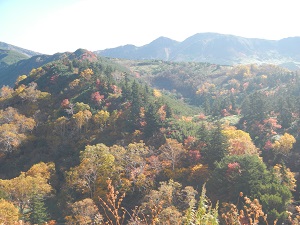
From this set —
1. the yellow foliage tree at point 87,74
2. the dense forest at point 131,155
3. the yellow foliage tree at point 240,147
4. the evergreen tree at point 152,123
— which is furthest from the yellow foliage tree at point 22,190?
the yellow foliage tree at point 87,74

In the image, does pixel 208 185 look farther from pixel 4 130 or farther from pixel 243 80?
pixel 243 80

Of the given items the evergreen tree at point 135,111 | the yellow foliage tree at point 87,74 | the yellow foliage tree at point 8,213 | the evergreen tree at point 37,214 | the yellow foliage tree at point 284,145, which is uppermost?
the yellow foliage tree at point 87,74

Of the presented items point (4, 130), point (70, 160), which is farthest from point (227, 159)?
point (4, 130)

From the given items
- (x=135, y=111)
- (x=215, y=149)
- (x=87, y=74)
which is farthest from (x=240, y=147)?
(x=87, y=74)

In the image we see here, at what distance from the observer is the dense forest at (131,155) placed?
4625cm

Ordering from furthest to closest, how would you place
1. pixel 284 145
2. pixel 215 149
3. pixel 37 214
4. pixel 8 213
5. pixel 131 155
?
pixel 284 145 → pixel 215 149 → pixel 131 155 → pixel 37 214 → pixel 8 213

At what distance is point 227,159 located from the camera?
54.4m

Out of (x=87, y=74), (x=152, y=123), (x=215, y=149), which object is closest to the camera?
(x=215, y=149)

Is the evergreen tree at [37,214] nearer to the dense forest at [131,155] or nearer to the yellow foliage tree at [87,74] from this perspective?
the dense forest at [131,155]

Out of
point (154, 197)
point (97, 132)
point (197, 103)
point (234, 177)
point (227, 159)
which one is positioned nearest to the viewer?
point (154, 197)

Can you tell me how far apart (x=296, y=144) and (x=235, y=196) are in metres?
36.0

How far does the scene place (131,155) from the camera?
59.1 metres

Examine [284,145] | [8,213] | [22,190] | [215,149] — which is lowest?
[22,190]

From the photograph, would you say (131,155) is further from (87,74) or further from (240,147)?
(87,74)
